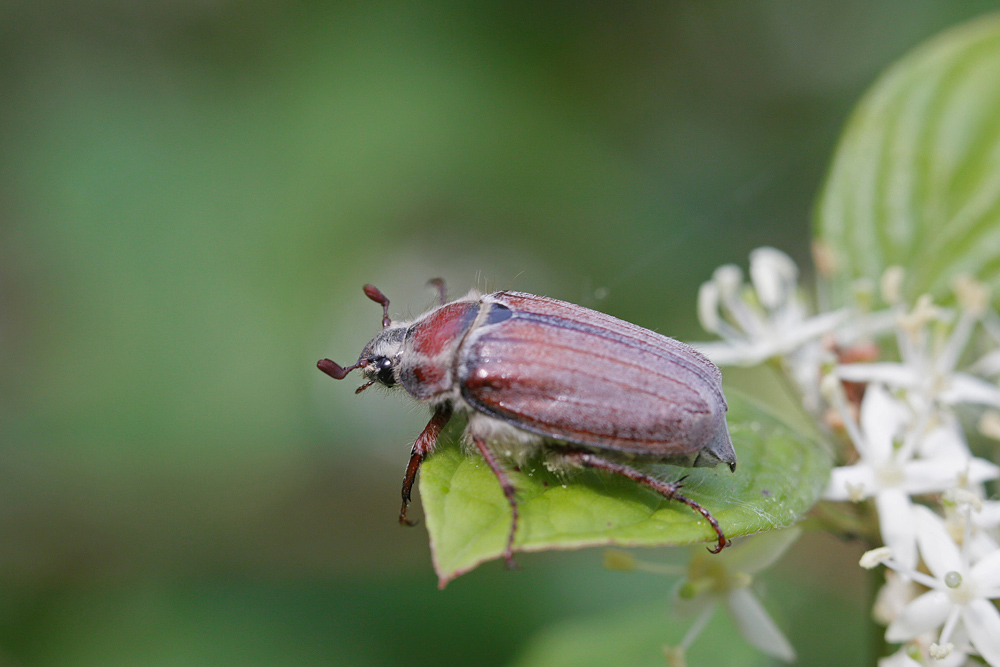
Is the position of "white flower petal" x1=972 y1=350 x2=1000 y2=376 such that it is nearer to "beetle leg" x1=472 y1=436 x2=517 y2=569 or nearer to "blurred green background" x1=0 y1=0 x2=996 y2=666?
"blurred green background" x1=0 y1=0 x2=996 y2=666

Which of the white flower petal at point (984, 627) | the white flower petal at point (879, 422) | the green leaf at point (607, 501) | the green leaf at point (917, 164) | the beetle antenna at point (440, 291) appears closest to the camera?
the green leaf at point (607, 501)

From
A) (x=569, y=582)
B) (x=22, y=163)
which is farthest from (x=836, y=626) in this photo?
(x=22, y=163)

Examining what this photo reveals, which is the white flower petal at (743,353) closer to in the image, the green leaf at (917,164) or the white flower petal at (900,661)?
the green leaf at (917,164)

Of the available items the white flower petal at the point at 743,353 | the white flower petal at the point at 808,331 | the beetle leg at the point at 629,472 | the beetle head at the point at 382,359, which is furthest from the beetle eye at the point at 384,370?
the white flower petal at the point at 808,331

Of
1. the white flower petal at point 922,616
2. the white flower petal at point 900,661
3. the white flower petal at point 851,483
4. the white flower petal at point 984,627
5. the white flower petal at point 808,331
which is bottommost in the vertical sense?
the white flower petal at point 900,661

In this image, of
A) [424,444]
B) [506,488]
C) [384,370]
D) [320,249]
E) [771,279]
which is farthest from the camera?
[320,249]

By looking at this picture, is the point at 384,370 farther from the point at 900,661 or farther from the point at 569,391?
the point at 900,661

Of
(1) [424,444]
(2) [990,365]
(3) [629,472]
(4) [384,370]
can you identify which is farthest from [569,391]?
(2) [990,365]
